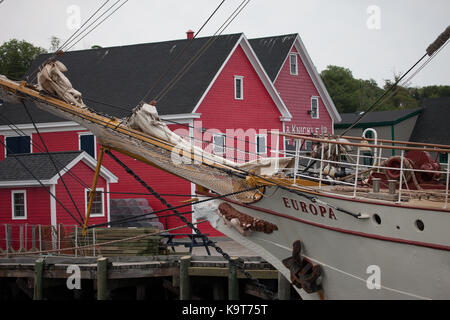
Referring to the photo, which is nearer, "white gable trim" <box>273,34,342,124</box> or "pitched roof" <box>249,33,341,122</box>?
"pitched roof" <box>249,33,341,122</box>

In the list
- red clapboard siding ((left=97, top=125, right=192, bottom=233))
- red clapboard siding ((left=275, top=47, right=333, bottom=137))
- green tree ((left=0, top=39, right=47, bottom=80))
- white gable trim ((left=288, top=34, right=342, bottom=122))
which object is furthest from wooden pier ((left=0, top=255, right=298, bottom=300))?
green tree ((left=0, top=39, right=47, bottom=80))

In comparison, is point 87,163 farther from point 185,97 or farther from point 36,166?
point 185,97

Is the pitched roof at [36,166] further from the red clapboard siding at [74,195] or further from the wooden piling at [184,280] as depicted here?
the wooden piling at [184,280]

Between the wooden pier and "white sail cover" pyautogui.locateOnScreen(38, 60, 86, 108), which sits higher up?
"white sail cover" pyautogui.locateOnScreen(38, 60, 86, 108)

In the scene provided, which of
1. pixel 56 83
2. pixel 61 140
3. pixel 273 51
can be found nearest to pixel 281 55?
pixel 273 51

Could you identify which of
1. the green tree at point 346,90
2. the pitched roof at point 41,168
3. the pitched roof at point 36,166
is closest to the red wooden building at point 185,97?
the pitched roof at point 41,168

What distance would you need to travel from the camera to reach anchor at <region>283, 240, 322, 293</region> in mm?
13453

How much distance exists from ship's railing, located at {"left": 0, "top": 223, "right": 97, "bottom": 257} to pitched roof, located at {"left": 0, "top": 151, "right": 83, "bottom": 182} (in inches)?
66.0

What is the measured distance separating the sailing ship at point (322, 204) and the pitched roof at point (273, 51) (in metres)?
20.8

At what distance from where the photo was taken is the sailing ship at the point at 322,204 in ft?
39.0

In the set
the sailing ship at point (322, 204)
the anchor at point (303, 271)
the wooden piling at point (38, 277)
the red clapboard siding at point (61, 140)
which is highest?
the red clapboard siding at point (61, 140)

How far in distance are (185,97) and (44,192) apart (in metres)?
7.49

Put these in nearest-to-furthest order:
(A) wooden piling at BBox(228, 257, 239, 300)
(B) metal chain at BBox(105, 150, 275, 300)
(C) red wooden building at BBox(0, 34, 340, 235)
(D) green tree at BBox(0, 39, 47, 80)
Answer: (B) metal chain at BBox(105, 150, 275, 300), (A) wooden piling at BBox(228, 257, 239, 300), (C) red wooden building at BBox(0, 34, 340, 235), (D) green tree at BBox(0, 39, 47, 80)

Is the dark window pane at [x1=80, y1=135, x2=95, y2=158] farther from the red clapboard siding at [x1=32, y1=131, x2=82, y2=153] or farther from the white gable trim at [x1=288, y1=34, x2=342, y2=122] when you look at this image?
the white gable trim at [x1=288, y1=34, x2=342, y2=122]
